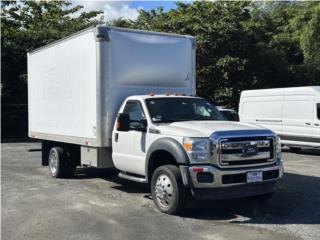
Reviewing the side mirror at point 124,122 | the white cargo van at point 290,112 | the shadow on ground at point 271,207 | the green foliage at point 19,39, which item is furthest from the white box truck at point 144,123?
the green foliage at point 19,39

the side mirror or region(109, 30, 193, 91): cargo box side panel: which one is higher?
region(109, 30, 193, 91): cargo box side panel

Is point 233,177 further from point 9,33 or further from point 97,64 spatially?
point 9,33

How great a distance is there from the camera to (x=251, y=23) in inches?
1120

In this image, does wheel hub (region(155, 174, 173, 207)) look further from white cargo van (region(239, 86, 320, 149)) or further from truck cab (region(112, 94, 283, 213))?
white cargo van (region(239, 86, 320, 149))

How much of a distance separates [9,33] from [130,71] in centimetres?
1934

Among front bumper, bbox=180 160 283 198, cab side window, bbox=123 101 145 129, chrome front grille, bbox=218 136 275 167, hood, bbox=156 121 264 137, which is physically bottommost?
front bumper, bbox=180 160 283 198

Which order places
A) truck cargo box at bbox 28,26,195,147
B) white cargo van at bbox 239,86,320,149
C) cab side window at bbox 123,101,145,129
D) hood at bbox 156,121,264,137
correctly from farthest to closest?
white cargo van at bbox 239,86,320,149, truck cargo box at bbox 28,26,195,147, cab side window at bbox 123,101,145,129, hood at bbox 156,121,264,137

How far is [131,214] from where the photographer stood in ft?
25.0

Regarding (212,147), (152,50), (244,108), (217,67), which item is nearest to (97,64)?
(152,50)

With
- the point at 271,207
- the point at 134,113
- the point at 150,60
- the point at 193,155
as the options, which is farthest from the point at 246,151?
the point at 150,60

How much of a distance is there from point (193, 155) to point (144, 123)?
1.53m

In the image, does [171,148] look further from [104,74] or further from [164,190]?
[104,74]

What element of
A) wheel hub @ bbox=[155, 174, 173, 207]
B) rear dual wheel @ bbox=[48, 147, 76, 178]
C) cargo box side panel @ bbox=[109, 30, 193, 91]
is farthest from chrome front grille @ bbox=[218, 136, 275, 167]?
rear dual wheel @ bbox=[48, 147, 76, 178]

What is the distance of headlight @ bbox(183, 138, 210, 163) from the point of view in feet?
23.6
